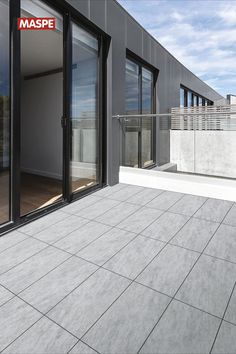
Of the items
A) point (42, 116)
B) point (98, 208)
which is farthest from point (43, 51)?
point (98, 208)

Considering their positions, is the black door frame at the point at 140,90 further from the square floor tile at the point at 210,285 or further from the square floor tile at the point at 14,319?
the square floor tile at the point at 14,319

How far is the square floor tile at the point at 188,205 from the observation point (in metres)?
2.95

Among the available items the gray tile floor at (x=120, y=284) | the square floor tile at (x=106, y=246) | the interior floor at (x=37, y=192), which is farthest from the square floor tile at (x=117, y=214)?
the interior floor at (x=37, y=192)

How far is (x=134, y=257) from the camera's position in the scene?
198cm

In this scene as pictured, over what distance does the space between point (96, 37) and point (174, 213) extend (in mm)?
2830

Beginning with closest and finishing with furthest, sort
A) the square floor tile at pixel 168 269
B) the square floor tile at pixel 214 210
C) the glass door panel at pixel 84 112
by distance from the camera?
the square floor tile at pixel 168 269
the square floor tile at pixel 214 210
the glass door panel at pixel 84 112

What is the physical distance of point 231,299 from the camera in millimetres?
1494

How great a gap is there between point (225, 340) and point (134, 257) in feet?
2.89

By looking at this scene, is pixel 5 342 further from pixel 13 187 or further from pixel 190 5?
pixel 190 5

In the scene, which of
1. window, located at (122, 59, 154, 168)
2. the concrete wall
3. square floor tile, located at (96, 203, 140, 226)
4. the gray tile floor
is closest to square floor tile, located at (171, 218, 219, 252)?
the gray tile floor

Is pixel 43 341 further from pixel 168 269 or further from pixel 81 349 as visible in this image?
pixel 168 269

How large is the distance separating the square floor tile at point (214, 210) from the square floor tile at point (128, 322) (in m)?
1.47

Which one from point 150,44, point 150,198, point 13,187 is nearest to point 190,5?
point 150,44

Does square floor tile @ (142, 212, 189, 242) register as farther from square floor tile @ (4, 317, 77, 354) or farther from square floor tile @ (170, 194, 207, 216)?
square floor tile @ (4, 317, 77, 354)
